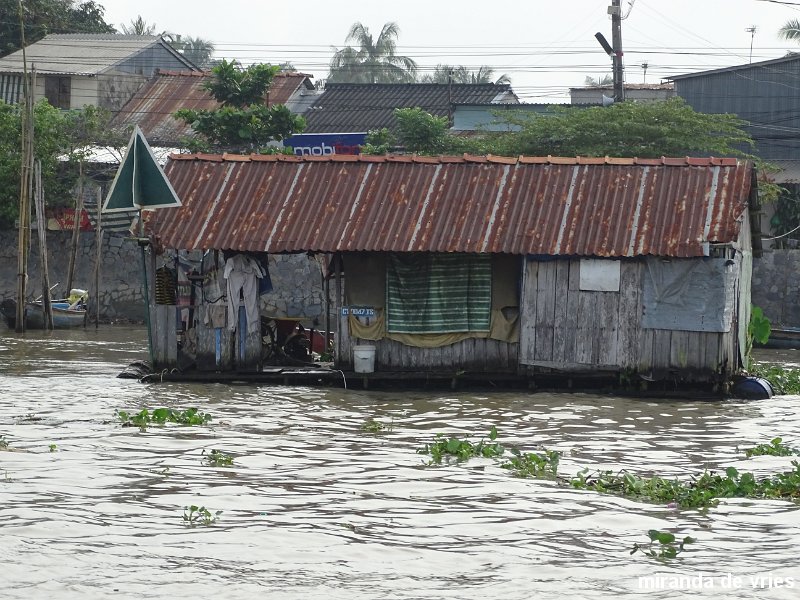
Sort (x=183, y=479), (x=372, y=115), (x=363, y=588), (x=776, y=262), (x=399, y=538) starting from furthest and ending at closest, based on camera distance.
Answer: (x=372, y=115), (x=776, y=262), (x=183, y=479), (x=399, y=538), (x=363, y=588)

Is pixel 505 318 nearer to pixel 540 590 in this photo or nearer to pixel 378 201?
pixel 378 201

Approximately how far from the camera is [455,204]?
17.2 metres

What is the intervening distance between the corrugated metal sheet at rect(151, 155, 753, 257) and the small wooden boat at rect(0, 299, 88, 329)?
10.9 metres

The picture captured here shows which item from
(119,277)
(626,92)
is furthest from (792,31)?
(119,277)

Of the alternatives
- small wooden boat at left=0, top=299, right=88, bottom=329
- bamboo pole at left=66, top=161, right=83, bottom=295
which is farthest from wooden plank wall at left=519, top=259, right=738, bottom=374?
bamboo pole at left=66, top=161, right=83, bottom=295

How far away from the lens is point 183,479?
9.97 metres

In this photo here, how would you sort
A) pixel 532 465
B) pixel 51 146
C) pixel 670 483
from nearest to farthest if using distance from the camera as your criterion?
pixel 670 483 → pixel 532 465 → pixel 51 146

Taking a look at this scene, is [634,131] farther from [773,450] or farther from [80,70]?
[80,70]

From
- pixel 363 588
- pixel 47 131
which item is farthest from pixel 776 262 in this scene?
pixel 363 588

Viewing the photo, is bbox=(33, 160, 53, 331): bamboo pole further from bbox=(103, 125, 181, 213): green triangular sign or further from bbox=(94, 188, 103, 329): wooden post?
bbox=(103, 125, 181, 213): green triangular sign

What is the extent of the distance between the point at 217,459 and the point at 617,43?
21683 millimetres

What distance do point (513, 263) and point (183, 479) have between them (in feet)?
26.8

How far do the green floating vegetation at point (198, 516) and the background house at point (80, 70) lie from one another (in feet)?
112

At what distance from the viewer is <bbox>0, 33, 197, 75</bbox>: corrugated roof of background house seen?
40.9 metres
